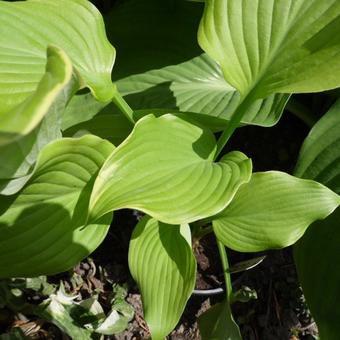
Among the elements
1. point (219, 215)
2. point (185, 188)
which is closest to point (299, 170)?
point (219, 215)

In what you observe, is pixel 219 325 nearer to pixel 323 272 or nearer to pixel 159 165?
pixel 323 272

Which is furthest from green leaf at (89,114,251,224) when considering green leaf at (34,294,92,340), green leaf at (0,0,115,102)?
green leaf at (34,294,92,340)

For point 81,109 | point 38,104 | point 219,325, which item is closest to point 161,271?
point 219,325

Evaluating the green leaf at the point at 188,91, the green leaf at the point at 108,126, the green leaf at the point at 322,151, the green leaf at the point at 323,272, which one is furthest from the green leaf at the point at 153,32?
the green leaf at the point at 323,272

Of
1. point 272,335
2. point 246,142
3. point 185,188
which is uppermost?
point 185,188

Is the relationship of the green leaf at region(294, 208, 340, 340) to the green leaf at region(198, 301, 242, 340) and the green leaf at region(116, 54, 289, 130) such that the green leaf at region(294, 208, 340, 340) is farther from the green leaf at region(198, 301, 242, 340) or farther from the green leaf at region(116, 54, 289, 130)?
the green leaf at region(116, 54, 289, 130)

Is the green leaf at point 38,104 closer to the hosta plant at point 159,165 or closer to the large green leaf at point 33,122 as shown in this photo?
the large green leaf at point 33,122

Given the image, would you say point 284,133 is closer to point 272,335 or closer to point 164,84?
point 164,84
